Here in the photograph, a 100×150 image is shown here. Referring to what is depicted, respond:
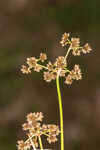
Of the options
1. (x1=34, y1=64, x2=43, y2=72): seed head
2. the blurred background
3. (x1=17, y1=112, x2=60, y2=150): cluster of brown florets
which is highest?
the blurred background

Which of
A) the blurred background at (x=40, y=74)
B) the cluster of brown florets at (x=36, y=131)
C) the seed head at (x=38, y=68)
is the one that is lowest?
the cluster of brown florets at (x=36, y=131)

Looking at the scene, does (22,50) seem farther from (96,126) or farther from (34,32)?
(96,126)

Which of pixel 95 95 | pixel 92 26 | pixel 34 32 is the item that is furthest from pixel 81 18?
pixel 95 95

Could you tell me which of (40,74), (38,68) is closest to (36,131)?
(38,68)

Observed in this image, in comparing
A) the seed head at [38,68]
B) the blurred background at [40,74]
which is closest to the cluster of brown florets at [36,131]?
the seed head at [38,68]

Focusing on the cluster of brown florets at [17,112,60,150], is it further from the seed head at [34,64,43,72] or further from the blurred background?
the blurred background

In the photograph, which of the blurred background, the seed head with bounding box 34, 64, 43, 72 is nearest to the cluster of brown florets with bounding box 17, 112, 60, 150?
the seed head with bounding box 34, 64, 43, 72

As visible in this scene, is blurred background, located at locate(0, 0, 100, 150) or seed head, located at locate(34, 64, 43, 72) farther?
blurred background, located at locate(0, 0, 100, 150)

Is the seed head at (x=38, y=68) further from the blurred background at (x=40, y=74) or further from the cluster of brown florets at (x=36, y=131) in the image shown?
the blurred background at (x=40, y=74)

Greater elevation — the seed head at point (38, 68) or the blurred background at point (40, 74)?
the blurred background at point (40, 74)
